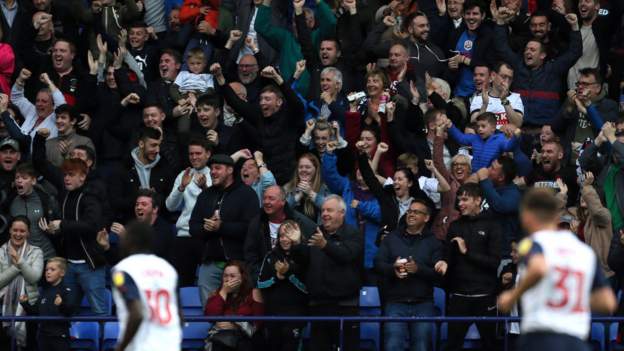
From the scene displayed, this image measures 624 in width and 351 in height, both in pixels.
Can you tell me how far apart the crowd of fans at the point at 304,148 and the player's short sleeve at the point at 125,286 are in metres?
3.50

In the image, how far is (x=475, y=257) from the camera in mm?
16438

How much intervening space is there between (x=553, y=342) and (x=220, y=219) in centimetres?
601

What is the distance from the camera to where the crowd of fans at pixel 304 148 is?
16500 millimetres

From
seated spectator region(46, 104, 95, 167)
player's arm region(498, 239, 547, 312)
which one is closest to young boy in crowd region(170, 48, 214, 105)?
seated spectator region(46, 104, 95, 167)

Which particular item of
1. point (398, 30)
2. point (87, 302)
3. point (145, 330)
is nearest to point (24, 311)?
point (87, 302)

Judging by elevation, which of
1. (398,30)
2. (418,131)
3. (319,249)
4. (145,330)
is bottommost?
(145,330)

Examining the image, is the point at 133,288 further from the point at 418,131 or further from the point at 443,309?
the point at 418,131

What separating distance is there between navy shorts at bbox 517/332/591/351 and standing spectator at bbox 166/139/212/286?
20.7ft

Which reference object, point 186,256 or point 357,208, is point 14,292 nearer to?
point 186,256

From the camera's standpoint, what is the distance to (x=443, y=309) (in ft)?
55.5

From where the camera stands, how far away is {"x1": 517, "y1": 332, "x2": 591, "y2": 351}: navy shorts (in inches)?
460

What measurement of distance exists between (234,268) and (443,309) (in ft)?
7.26

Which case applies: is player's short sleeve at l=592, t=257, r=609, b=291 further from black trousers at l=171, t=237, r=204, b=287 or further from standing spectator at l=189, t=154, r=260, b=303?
black trousers at l=171, t=237, r=204, b=287

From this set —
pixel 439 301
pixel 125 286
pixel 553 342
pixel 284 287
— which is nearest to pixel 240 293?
pixel 284 287
